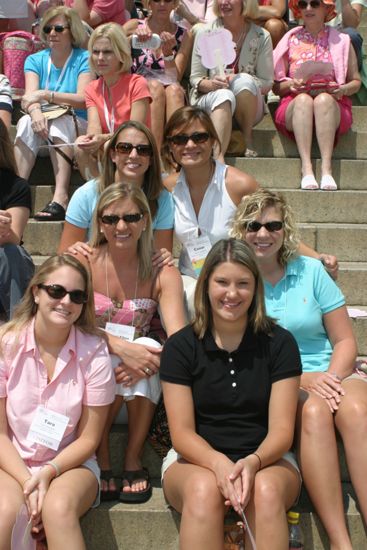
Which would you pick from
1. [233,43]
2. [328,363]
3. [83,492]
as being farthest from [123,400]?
[233,43]

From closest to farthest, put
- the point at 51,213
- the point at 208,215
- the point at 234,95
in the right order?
the point at 208,215 → the point at 51,213 → the point at 234,95

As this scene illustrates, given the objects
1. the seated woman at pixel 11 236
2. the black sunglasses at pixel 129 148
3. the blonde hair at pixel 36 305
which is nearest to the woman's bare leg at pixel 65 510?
the blonde hair at pixel 36 305

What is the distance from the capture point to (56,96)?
5.41 metres

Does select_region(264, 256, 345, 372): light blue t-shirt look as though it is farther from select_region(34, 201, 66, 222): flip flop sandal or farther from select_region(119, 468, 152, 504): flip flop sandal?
select_region(34, 201, 66, 222): flip flop sandal

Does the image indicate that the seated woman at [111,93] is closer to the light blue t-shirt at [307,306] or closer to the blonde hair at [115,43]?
the blonde hair at [115,43]

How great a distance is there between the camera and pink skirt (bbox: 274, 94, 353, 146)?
5.69 m

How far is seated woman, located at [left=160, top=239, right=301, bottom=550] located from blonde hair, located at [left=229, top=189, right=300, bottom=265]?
0.45 m

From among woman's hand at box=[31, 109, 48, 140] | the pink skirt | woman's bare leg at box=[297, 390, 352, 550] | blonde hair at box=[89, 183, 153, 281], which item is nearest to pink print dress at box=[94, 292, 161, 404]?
blonde hair at box=[89, 183, 153, 281]

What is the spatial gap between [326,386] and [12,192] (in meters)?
1.82

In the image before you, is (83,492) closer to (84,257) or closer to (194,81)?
(84,257)

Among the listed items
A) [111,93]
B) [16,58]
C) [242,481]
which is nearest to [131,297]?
[242,481]

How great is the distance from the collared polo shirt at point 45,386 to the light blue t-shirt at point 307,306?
0.81 metres

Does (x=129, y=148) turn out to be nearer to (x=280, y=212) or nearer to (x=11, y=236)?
(x=11, y=236)

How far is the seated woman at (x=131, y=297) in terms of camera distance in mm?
3361
